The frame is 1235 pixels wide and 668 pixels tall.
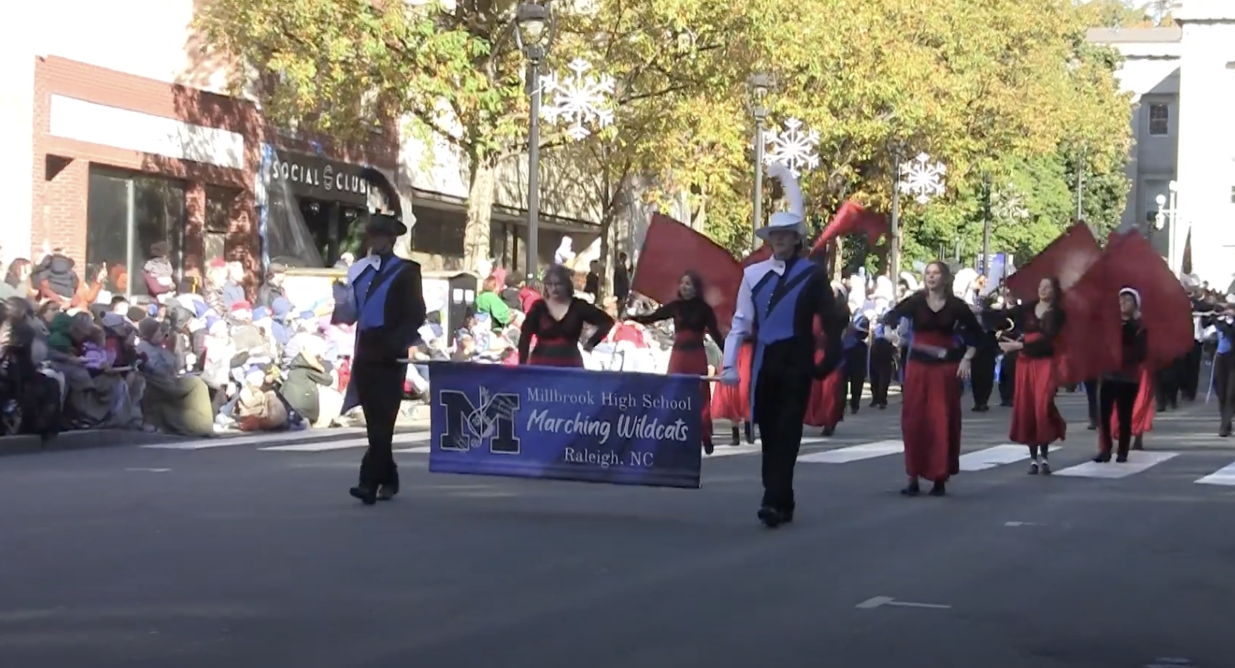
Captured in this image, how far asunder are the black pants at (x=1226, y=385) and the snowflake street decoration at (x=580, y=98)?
9562 mm

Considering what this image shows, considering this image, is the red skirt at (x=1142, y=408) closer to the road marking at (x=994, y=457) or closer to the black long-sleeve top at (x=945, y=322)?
the road marking at (x=994, y=457)

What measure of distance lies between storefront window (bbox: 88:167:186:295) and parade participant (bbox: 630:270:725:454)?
12.5 meters

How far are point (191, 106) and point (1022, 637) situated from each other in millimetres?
25431

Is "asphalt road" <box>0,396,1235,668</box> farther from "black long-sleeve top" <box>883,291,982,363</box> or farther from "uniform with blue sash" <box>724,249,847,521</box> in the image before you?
"black long-sleeve top" <box>883,291,982,363</box>

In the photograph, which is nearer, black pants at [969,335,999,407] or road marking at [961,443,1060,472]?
road marking at [961,443,1060,472]

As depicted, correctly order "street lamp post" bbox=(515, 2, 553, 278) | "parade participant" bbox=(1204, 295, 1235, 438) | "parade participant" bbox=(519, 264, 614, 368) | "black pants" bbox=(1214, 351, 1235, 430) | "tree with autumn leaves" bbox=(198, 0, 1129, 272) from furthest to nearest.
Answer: "tree with autumn leaves" bbox=(198, 0, 1129, 272) < "street lamp post" bbox=(515, 2, 553, 278) < "black pants" bbox=(1214, 351, 1235, 430) < "parade participant" bbox=(1204, 295, 1235, 438) < "parade participant" bbox=(519, 264, 614, 368)

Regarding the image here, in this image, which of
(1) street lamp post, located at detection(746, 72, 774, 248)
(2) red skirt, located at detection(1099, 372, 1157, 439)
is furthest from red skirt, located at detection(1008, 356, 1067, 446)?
(1) street lamp post, located at detection(746, 72, 774, 248)

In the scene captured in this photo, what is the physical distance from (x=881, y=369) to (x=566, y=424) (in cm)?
1759

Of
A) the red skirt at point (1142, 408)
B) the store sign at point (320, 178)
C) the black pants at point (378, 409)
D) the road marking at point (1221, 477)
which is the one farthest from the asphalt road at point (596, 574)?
the store sign at point (320, 178)

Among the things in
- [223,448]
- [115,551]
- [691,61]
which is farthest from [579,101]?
[115,551]

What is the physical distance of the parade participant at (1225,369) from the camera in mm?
22203

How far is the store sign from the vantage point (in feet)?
114

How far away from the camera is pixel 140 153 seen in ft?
99.1

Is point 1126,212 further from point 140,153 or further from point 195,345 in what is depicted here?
point 195,345
